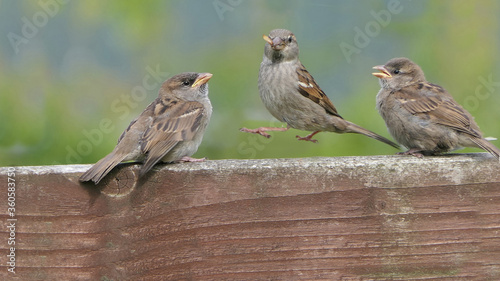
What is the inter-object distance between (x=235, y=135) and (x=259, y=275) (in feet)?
4.62

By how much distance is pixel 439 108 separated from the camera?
405cm

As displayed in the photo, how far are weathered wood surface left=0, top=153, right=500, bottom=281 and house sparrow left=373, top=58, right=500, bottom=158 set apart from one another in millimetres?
1034

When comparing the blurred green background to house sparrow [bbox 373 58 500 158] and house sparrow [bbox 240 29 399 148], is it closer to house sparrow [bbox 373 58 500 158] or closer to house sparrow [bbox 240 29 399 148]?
house sparrow [bbox 373 58 500 158]

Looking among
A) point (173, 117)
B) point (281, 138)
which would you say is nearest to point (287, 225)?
point (173, 117)

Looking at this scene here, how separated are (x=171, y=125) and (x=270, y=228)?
1.12m

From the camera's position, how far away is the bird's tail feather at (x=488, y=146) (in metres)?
2.89

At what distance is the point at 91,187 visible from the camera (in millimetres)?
2572

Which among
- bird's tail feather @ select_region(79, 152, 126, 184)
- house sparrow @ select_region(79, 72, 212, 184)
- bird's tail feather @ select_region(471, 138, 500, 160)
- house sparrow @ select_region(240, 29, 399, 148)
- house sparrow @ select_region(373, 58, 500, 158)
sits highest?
bird's tail feather @ select_region(471, 138, 500, 160)

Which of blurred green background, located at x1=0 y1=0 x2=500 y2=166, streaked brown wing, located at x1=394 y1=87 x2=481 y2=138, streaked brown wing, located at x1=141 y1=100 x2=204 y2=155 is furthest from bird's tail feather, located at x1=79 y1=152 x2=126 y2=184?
streaked brown wing, located at x1=394 y1=87 x2=481 y2=138

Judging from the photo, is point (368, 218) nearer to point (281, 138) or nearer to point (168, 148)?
point (168, 148)

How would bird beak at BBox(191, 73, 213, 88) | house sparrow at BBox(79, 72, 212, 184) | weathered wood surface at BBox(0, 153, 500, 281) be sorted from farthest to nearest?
1. bird beak at BBox(191, 73, 213, 88)
2. house sparrow at BBox(79, 72, 212, 184)
3. weathered wood surface at BBox(0, 153, 500, 281)

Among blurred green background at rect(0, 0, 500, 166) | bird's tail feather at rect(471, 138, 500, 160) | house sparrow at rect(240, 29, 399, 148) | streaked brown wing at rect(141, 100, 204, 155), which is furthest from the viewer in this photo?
house sparrow at rect(240, 29, 399, 148)

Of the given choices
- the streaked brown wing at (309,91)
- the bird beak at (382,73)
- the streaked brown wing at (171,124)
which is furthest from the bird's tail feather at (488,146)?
the streaked brown wing at (309,91)

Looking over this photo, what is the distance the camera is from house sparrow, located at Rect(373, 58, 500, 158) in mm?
3891
